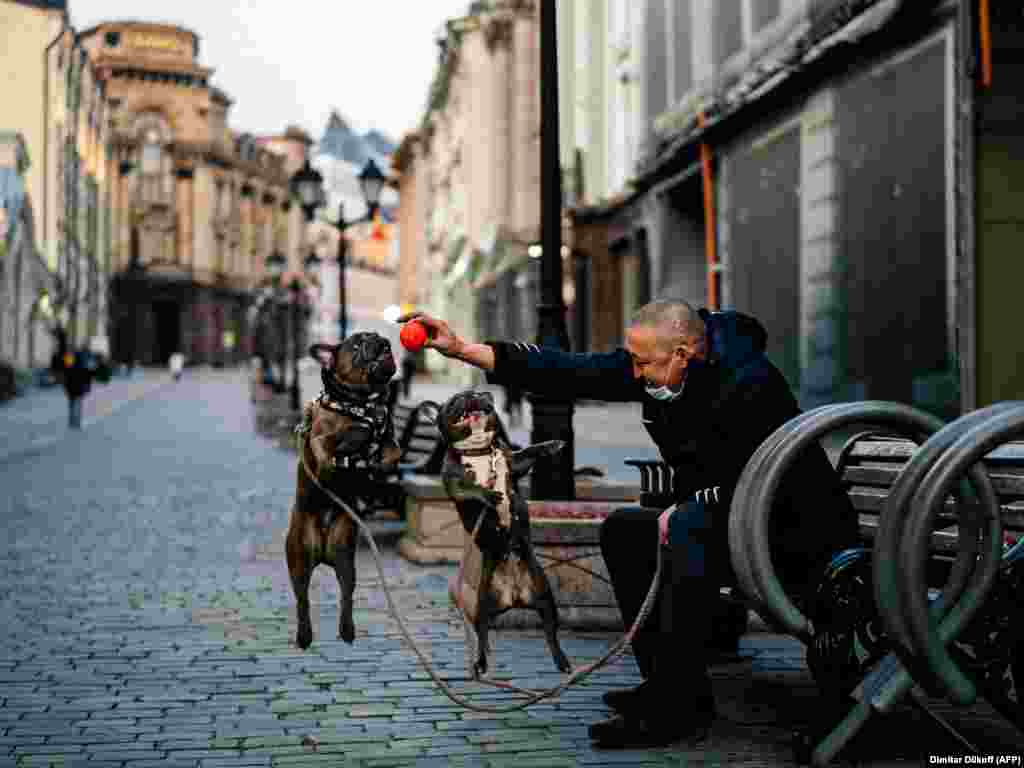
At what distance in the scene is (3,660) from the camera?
6.47 m

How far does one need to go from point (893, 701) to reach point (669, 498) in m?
1.39

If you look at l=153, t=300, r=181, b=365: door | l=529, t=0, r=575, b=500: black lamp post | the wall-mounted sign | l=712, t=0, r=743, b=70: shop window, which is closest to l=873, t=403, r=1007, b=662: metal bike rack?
l=529, t=0, r=575, b=500: black lamp post

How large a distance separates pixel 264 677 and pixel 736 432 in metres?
2.22

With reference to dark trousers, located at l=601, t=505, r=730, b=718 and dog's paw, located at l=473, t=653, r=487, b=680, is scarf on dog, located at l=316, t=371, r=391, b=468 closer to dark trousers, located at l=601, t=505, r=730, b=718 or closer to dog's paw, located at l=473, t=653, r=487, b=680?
dark trousers, located at l=601, t=505, r=730, b=718

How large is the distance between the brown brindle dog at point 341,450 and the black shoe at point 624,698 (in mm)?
981

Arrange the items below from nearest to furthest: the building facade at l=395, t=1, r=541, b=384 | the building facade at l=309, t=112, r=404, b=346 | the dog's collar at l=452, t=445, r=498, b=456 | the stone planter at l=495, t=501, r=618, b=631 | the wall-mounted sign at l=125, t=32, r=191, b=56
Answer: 1. the dog's collar at l=452, t=445, r=498, b=456
2. the stone planter at l=495, t=501, r=618, b=631
3. the building facade at l=395, t=1, r=541, b=384
4. the wall-mounted sign at l=125, t=32, r=191, b=56
5. the building facade at l=309, t=112, r=404, b=346

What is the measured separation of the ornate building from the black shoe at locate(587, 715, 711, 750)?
9309 centimetres

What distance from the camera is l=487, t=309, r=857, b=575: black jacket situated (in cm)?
509

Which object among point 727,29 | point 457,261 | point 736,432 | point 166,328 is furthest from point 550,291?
point 166,328

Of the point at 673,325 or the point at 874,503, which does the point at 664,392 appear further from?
the point at 874,503

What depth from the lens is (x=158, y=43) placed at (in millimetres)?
102438

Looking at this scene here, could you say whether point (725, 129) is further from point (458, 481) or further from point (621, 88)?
point (458, 481)

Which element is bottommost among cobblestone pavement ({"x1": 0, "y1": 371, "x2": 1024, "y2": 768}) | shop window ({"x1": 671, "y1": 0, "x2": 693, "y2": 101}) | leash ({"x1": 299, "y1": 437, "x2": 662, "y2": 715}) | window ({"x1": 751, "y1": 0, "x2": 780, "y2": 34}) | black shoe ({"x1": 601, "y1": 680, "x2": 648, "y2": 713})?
cobblestone pavement ({"x1": 0, "y1": 371, "x2": 1024, "y2": 768})

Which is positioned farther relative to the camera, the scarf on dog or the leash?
the leash
